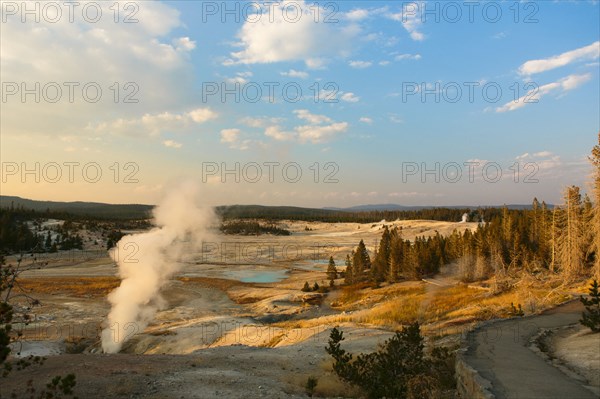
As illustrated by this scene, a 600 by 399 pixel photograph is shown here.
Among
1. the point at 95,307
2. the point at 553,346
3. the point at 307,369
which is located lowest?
the point at 95,307

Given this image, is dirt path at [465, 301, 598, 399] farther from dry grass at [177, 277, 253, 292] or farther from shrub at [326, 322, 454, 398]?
dry grass at [177, 277, 253, 292]

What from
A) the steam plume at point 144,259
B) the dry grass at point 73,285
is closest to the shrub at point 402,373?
the steam plume at point 144,259

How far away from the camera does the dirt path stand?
37.2 ft

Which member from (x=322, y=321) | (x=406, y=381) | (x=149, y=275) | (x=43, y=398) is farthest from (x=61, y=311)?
(x=406, y=381)

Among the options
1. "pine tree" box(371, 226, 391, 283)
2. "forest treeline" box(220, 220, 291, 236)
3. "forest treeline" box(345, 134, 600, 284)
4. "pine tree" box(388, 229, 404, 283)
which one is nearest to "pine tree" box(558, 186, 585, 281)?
"forest treeline" box(345, 134, 600, 284)

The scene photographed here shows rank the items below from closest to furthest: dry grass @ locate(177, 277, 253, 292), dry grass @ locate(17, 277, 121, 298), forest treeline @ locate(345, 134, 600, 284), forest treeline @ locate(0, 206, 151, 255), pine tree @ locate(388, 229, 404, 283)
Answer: forest treeline @ locate(345, 134, 600, 284) → dry grass @ locate(17, 277, 121, 298) → pine tree @ locate(388, 229, 404, 283) → dry grass @ locate(177, 277, 253, 292) → forest treeline @ locate(0, 206, 151, 255)

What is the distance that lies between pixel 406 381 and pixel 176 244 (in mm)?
32663

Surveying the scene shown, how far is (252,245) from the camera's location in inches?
4577

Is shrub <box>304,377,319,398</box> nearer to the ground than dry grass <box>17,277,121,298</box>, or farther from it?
farther from it

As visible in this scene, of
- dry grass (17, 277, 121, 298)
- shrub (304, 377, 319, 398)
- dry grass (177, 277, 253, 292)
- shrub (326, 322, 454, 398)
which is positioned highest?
shrub (326, 322, 454, 398)

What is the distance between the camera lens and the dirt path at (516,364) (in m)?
11.4

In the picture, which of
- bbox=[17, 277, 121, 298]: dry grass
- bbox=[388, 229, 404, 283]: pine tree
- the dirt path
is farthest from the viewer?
bbox=[388, 229, 404, 283]: pine tree

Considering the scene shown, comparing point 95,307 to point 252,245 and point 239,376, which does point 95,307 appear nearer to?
point 239,376

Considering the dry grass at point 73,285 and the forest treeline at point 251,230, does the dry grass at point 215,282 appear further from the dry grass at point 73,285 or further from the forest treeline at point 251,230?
the forest treeline at point 251,230
